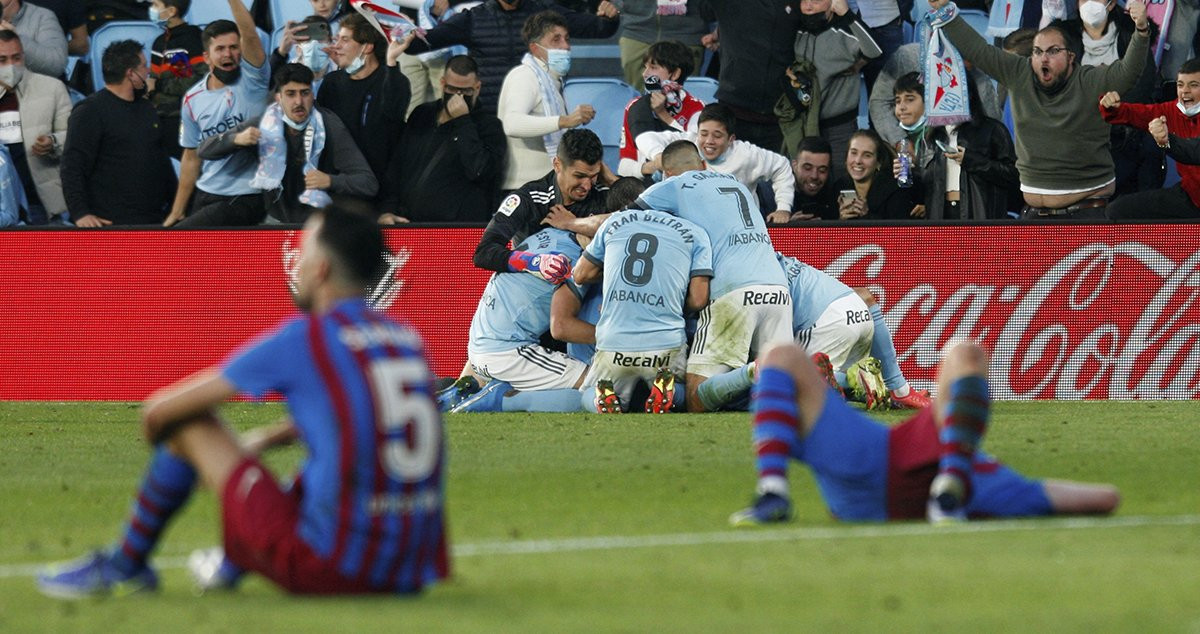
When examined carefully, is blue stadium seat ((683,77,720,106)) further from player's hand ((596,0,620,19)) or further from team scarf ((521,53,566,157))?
team scarf ((521,53,566,157))

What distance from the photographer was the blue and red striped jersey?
15.4 feet

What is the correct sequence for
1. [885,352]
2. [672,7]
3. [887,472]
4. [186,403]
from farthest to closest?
[672,7], [885,352], [887,472], [186,403]

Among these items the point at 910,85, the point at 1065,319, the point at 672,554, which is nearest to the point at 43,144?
the point at 910,85

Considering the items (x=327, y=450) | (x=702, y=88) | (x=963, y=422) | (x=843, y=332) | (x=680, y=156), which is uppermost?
(x=327, y=450)

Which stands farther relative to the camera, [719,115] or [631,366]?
[719,115]

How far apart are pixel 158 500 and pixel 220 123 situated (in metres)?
10.1

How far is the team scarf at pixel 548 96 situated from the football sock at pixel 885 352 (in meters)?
3.30

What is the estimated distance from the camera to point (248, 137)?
1412 cm

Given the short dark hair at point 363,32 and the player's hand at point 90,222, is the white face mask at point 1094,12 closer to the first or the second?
the short dark hair at point 363,32

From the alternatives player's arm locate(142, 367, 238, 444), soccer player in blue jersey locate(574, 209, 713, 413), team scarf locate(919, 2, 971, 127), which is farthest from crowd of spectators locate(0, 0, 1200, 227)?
player's arm locate(142, 367, 238, 444)

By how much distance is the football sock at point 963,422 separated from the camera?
6000 mm

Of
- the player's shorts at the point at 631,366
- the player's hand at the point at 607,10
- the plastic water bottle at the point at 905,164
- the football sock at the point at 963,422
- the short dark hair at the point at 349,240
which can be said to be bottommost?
the player's shorts at the point at 631,366

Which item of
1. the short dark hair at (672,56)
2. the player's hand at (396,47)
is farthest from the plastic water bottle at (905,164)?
the player's hand at (396,47)

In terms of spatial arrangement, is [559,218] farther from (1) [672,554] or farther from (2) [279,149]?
(1) [672,554]
